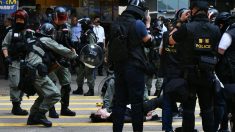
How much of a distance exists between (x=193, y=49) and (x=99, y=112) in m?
3.33

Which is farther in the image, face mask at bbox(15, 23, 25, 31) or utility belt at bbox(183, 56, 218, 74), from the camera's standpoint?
face mask at bbox(15, 23, 25, 31)

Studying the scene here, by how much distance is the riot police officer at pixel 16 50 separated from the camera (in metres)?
11.3

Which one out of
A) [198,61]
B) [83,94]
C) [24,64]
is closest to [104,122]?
[24,64]

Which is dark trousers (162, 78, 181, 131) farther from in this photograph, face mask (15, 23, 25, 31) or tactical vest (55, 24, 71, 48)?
face mask (15, 23, 25, 31)

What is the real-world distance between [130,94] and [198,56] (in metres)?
1.14

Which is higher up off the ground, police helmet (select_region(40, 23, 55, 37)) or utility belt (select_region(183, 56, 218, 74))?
police helmet (select_region(40, 23, 55, 37))

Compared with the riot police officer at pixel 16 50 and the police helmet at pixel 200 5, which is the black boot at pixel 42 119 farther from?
the police helmet at pixel 200 5

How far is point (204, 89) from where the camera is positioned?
804cm

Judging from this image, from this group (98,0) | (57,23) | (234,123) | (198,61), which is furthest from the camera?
(98,0)

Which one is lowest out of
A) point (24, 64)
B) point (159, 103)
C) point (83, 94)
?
point (83, 94)

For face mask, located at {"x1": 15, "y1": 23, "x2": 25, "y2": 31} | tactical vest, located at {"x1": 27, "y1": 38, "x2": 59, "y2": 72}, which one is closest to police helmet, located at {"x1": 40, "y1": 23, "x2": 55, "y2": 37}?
tactical vest, located at {"x1": 27, "y1": 38, "x2": 59, "y2": 72}

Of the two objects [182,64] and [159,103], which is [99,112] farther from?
[182,64]

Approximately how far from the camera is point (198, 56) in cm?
794

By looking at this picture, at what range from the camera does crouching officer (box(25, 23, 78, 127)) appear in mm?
10156
